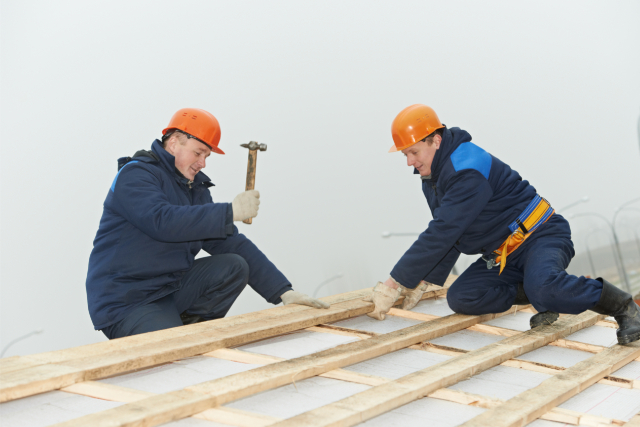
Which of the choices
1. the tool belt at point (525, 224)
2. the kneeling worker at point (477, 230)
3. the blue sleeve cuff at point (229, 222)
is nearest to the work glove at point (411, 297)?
the kneeling worker at point (477, 230)

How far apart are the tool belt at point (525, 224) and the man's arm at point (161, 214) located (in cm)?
202

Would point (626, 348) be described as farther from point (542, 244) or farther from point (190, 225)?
point (190, 225)

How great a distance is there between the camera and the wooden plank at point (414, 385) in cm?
193

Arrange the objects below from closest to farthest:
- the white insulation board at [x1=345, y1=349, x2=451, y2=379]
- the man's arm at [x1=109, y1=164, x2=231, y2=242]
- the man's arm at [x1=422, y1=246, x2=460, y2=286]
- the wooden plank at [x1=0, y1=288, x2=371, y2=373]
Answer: the wooden plank at [x1=0, y1=288, x2=371, y2=373] → the white insulation board at [x1=345, y1=349, x2=451, y2=379] → the man's arm at [x1=109, y1=164, x2=231, y2=242] → the man's arm at [x1=422, y1=246, x2=460, y2=286]

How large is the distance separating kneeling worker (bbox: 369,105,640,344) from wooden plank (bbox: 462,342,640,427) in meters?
0.52

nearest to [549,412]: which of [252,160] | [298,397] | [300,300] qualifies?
[298,397]

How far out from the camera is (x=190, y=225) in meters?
3.50

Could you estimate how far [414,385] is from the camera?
90.4 inches

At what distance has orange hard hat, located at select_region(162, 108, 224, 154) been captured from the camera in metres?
3.95

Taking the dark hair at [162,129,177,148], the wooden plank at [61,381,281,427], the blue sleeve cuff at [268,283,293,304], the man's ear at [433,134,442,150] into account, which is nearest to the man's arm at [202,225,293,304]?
the blue sleeve cuff at [268,283,293,304]

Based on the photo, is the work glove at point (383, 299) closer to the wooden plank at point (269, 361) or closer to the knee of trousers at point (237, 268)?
the knee of trousers at point (237, 268)

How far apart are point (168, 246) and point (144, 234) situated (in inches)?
7.4

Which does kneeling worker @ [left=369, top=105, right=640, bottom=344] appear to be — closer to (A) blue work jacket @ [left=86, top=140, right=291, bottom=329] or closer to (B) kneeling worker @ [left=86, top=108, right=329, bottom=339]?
(B) kneeling worker @ [left=86, top=108, right=329, bottom=339]

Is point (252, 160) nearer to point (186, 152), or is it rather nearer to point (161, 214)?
point (186, 152)
